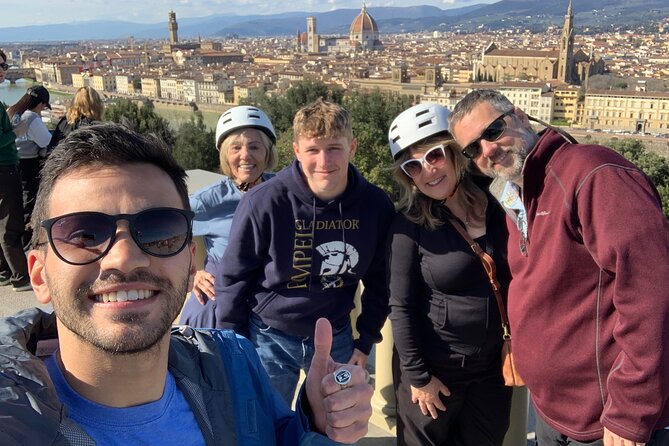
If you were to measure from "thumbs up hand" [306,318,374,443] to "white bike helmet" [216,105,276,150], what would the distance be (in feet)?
3.19

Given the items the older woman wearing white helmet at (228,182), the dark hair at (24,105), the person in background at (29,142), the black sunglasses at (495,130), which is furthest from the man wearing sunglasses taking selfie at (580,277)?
the dark hair at (24,105)

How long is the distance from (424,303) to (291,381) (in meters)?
0.37

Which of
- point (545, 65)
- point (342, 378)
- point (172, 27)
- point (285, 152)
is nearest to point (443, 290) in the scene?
point (342, 378)

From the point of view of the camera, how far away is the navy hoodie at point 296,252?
1341 mm

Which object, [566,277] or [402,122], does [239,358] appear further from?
[402,122]

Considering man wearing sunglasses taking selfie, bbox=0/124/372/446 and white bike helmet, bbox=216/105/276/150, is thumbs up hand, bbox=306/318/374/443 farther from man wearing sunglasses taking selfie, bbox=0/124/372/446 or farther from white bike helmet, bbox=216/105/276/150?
white bike helmet, bbox=216/105/276/150

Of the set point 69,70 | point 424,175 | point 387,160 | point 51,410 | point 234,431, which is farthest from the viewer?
point 69,70

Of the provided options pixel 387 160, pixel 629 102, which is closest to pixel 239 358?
pixel 387 160

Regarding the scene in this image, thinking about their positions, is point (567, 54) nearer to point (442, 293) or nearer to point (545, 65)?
point (545, 65)

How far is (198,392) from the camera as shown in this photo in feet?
2.63

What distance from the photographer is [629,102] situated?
107 feet

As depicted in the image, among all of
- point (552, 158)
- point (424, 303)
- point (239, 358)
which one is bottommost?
point (424, 303)

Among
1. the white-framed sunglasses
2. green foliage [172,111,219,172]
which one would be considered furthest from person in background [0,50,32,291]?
green foliage [172,111,219,172]

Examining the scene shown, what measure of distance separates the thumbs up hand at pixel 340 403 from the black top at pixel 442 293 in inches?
20.7
